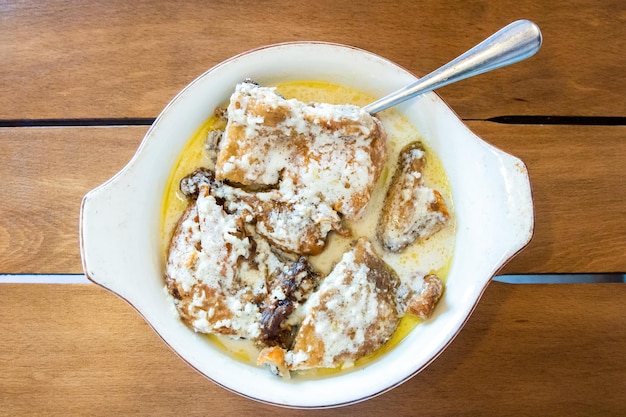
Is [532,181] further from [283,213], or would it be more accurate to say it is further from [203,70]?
[203,70]

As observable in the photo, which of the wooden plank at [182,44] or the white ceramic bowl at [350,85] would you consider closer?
the white ceramic bowl at [350,85]

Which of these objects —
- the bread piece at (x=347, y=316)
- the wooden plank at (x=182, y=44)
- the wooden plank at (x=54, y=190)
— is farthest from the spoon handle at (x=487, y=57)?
the wooden plank at (x=54, y=190)

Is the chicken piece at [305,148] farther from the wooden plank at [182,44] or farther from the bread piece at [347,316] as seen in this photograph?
the wooden plank at [182,44]

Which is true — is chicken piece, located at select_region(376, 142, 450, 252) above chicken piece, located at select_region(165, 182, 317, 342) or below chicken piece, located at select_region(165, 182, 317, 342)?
above

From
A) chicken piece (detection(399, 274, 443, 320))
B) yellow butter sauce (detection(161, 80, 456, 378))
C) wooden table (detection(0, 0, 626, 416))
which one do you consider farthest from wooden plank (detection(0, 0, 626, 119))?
chicken piece (detection(399, 274, 443, 320))

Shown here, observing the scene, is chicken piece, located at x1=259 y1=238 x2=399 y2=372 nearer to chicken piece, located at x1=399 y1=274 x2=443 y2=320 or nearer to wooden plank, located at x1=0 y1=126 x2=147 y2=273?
chicken piece, located at x1=399 y1=274 x2=443 y2=320

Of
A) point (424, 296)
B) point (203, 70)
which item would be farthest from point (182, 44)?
point (424, 296)
